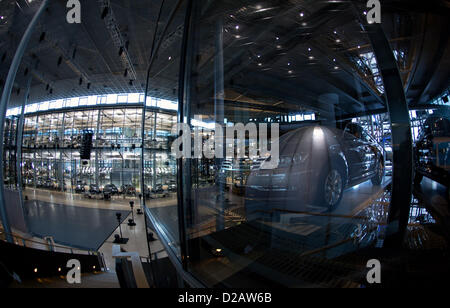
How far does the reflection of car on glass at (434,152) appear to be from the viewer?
37.2 inches

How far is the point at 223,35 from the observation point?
112 inches

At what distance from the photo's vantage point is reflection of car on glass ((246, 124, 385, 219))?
6.40 ft

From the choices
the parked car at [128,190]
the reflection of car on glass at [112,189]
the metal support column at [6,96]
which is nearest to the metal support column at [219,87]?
the metal support column at [6,96]

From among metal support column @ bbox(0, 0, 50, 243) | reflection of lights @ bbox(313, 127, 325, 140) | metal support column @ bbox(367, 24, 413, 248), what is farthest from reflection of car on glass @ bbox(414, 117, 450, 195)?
metal support column @ bbox(0, 0, 50, 243)

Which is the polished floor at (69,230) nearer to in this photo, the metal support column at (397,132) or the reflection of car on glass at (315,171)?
the reflection of car on glass at (315,171)

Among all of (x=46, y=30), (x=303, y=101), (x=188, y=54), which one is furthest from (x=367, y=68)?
(x=46, y=30)

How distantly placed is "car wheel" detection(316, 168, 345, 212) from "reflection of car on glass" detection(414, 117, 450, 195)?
33.4 inches

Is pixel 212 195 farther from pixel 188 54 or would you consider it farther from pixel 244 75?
pixel 244 75

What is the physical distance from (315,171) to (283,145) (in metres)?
0.56

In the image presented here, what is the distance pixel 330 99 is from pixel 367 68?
23.5 inches

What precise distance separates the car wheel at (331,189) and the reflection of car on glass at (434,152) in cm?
85

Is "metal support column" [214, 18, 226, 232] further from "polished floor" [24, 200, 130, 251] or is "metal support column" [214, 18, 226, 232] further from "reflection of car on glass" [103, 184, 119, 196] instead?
"reflection of car on glass" [103, 184, 119, 196]

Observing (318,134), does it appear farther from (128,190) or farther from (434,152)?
(128,190)
